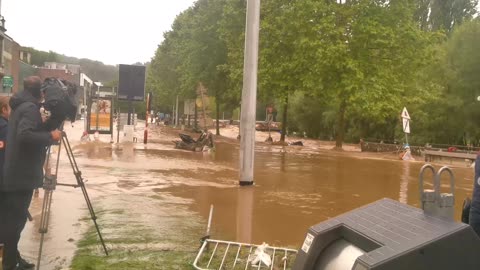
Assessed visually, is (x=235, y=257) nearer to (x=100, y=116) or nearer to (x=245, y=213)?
(x=245, y=213)

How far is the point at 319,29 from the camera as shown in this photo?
29297 mm

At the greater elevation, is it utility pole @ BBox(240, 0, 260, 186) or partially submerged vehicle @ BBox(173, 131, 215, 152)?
utility pole @ BBox(240, 0, 260, 186)

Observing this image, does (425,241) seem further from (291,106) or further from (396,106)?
(291,106)

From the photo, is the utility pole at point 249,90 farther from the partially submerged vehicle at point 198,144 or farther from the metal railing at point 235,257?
the partially submerged vehicle at point 198,144

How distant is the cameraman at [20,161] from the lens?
5027 mm

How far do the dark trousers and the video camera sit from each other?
2.41ft

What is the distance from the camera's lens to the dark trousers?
16.9 ft

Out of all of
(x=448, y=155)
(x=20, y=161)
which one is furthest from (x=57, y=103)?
(x=448, y=155)

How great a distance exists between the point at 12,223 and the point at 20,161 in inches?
23.8

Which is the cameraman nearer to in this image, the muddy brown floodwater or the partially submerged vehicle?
the muddy brown floodwater

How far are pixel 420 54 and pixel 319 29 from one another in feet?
19.2

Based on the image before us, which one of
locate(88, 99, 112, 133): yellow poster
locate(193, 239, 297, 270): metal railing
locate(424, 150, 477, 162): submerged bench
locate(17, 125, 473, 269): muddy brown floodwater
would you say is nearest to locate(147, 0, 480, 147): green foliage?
locate(424, 150, 477, 162): submerged bench

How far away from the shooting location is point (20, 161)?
512 centimetres

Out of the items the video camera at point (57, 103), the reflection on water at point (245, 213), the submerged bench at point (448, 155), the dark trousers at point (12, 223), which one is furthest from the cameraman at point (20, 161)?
the submerged bench at point (448, 155)
